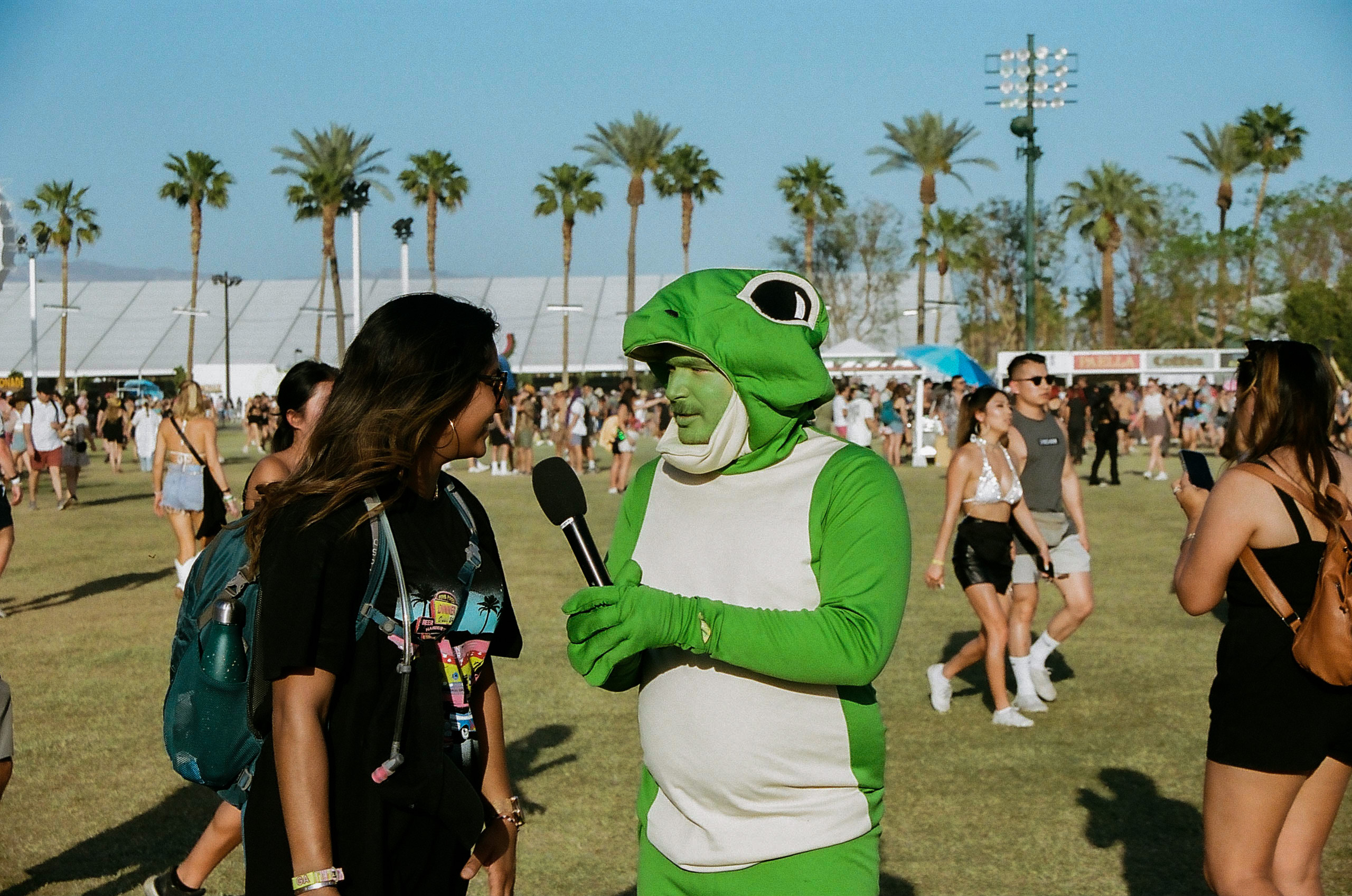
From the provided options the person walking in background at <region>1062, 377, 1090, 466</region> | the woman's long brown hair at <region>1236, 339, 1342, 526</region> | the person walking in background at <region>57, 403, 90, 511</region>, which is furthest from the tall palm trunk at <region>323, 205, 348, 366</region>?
the woman's long brown hair at <region>1236, 339, 1342, 526</region>

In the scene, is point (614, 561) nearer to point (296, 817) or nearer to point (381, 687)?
point (381, 687)

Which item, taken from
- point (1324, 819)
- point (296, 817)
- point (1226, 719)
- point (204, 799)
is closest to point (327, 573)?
point (296, 817)

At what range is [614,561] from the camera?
9.50 feet

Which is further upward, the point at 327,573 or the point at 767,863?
the point at 327,573

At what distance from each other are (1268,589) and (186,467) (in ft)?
28.4

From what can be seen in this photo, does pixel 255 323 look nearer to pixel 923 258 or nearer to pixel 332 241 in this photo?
pixel 332 241

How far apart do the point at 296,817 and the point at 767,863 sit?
3.03ft

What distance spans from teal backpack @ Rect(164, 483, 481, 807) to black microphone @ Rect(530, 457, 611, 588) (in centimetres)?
18

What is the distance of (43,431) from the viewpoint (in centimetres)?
1795

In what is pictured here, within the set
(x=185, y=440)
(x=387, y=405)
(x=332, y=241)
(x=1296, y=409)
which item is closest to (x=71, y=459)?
(x=185, y=440)

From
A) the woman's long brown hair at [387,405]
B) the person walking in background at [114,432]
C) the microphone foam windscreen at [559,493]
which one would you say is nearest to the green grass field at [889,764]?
the microphone foam windscreen at [559,493]

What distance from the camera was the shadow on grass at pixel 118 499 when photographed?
2020cm

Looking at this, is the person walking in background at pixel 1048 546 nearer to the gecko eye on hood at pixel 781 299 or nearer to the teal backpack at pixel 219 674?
the gecko eye on hood at pixel 781 299

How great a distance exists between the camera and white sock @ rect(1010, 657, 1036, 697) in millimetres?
7250
